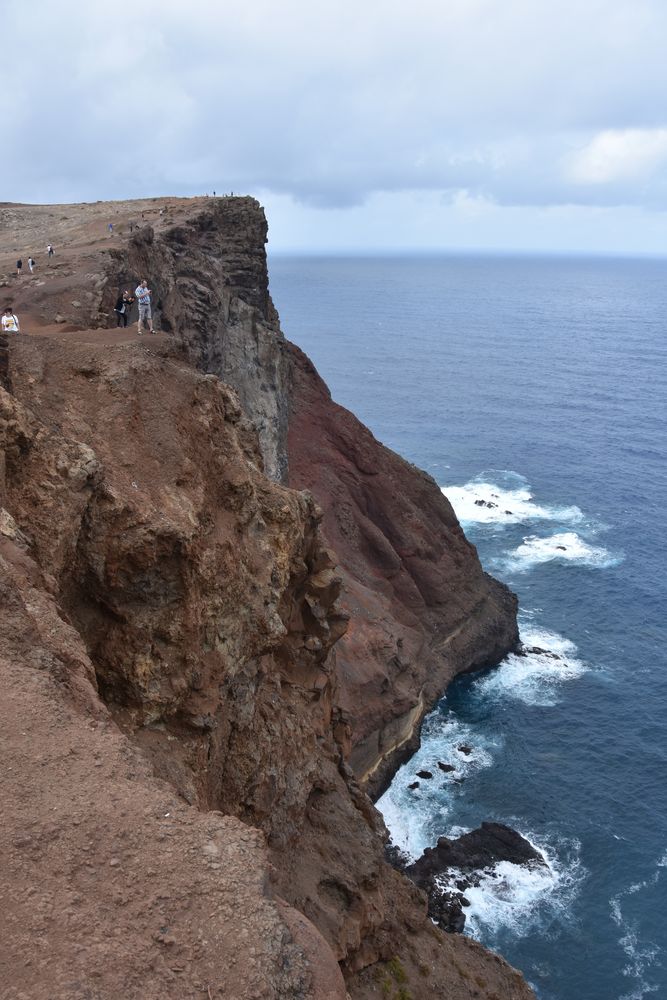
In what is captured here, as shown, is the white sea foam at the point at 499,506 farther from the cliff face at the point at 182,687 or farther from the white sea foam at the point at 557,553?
the cliff face at the point at 182,687

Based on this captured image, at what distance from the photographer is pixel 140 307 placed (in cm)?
3378

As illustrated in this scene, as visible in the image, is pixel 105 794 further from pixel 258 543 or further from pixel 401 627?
pixel 401 627

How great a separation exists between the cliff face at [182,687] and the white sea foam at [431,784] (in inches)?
480

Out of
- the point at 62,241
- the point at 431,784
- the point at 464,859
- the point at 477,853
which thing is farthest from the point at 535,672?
the point at 62,241

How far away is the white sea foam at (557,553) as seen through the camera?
8119 cm

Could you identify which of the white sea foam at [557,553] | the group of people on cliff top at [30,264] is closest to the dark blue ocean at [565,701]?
the white sea foam at [557,553]

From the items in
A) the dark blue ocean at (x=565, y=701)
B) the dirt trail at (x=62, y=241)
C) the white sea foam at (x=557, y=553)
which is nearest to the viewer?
the dirt trail at (x=62, y=241)

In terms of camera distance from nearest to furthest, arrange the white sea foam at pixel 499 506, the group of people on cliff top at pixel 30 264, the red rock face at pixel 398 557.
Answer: the group of people on cliff top at pixel 30 264
the red rock face at pixel 398 557
the white sea foam at pixel 499 506

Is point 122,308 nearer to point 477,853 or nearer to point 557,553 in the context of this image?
point 477,853

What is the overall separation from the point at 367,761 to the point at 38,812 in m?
41.9

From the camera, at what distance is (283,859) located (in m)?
27.6

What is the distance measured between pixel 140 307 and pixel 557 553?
59755mm

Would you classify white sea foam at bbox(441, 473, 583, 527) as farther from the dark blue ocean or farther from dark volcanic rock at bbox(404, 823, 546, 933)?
dark volcanic rock at bbox(404, 823, 546, 933)

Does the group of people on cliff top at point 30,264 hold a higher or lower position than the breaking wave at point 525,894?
higher
